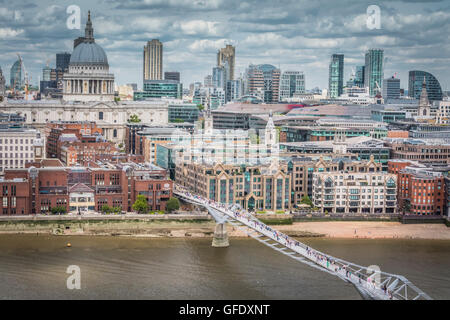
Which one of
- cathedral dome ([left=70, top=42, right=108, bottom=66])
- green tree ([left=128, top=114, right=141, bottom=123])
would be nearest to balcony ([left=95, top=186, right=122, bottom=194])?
green tree ([left=128, top=114, right=141, bottom=123])

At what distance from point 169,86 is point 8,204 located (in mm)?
77114

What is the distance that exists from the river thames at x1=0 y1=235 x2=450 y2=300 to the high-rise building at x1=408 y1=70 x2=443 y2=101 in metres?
85.4

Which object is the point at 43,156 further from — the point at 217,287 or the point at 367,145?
the point at 217,287

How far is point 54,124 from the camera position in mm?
72312

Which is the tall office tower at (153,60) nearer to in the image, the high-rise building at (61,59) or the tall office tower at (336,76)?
the high-rise building at (61,59)

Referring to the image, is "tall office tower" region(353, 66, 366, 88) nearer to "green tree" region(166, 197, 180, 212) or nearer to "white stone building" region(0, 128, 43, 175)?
"white stone building" region(0, 128, 43, 175)

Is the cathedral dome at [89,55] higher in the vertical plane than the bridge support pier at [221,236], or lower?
higher

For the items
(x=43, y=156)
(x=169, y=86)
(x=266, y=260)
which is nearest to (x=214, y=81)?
(x=169, y=86)

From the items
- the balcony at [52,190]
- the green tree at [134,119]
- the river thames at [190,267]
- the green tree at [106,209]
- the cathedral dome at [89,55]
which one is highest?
the cathedral dome at [89,55]

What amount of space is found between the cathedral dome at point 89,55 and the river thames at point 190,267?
162 feet

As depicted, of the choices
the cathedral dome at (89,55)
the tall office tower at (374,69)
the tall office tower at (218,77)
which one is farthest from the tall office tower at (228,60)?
the cathedral dome at (89,55)

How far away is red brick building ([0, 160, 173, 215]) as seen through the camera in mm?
42781

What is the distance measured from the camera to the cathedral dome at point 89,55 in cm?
8800

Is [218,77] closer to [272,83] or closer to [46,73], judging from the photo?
[272,83]
